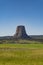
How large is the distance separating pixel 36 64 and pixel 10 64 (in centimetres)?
417

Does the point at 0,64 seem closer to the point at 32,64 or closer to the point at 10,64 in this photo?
the point at 10,64

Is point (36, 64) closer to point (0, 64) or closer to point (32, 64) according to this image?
point (32, 64)

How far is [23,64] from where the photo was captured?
84.4 ft

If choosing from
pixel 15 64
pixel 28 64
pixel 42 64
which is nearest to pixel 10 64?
pixel 15 64

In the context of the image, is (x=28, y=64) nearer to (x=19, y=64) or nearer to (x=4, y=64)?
(x=19, y=64)

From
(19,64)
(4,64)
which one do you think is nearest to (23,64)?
(19,64)

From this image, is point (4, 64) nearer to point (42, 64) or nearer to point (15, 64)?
point (15, 64)

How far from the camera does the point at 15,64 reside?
25828 millimetres

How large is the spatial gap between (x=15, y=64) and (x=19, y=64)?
2.11 feet

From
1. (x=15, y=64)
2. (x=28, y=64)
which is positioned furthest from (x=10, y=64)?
(x=28, y=64)

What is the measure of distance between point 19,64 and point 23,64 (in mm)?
651

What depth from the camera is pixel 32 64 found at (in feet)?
84.2

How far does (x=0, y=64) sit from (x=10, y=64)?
159cm

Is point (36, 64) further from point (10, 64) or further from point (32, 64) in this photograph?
point (10, 64)
